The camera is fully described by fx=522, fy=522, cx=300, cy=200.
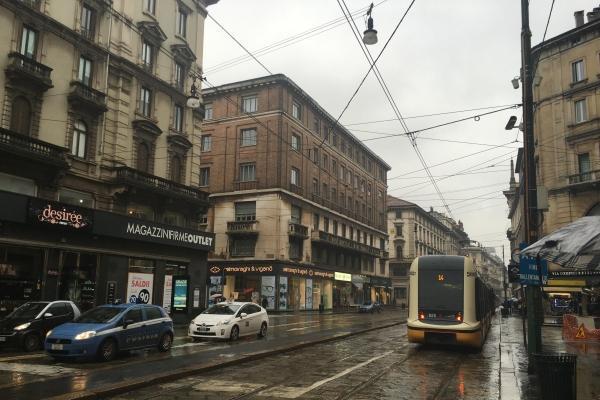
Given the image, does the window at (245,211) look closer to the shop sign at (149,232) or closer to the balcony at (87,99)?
the shop sign at (149,232)

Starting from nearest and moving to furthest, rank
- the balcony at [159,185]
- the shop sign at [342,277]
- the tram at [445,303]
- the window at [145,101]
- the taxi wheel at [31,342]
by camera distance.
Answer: the taxi wheel at [31,342] < the tram at [445,303] < the balcony at [159,185] < the window at [145,101] < the shop sign at [342,277]

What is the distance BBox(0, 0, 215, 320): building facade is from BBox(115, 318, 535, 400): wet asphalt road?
12789 millimetres

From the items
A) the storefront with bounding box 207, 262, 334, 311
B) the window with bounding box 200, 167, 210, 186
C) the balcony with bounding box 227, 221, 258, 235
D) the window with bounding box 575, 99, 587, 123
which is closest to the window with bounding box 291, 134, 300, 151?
the balcony with bounding box 227, 221, 258, 235

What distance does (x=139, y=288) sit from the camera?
27.3m

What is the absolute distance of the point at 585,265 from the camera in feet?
42.5

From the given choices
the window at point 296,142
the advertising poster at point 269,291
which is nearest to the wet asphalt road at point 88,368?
the advertising poster at point 269,291

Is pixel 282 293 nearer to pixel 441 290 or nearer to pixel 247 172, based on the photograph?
pixel 247 172

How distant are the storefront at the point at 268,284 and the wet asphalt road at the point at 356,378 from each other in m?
29.6

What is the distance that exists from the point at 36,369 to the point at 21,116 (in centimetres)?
1414

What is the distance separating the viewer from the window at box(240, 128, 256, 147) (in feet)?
165

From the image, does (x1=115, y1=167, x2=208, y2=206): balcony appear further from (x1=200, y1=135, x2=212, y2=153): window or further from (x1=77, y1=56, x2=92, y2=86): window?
(x1=200, y1=135, x2=212, y2=153): window

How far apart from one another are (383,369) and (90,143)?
19289mm

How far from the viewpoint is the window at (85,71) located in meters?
25.5

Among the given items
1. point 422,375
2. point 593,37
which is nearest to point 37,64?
point 422,375
